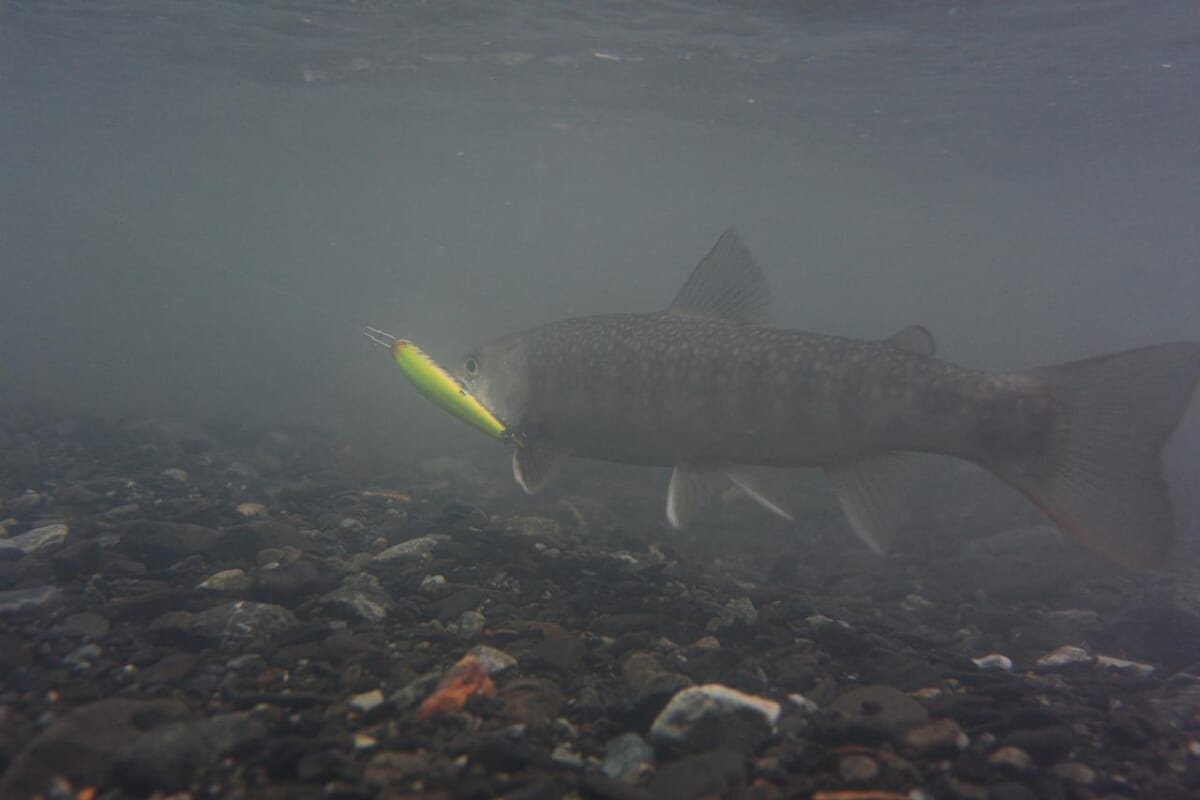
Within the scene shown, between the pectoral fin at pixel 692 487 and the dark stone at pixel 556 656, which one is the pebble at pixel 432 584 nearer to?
the dark stone at pixel 556 656

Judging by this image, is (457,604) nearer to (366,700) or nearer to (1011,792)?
(366,700)

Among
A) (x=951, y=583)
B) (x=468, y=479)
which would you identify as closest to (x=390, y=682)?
(x=951, y=583)

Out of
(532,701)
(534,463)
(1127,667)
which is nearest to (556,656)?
(532,701)

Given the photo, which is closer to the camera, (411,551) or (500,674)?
(500,674)

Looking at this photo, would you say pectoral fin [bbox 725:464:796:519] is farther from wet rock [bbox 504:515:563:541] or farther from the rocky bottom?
wet rock [bbox 504:515:563:541]

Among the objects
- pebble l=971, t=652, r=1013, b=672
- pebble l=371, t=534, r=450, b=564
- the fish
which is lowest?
pebble l=971, t=652, r=1013, b=672

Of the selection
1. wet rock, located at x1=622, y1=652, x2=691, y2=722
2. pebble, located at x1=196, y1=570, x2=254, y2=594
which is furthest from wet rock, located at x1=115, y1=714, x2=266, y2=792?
pebble, located at x1=196, y1=570, x2=254, y2=594
